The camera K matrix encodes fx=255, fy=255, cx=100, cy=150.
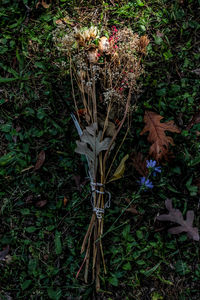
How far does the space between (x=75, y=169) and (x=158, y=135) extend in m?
0.81

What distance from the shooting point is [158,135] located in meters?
2.28

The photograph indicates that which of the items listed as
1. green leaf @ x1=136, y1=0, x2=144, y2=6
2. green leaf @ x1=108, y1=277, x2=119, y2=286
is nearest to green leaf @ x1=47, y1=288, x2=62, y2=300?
green leaf @ x1=108, y1=277, x2=119, y2=286

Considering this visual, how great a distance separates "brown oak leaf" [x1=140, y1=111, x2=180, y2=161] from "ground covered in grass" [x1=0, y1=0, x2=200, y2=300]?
83 millimetres

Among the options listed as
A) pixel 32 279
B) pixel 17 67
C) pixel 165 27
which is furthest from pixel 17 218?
pixel 165 27

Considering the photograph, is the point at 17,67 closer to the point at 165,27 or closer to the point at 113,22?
the point at 113,22

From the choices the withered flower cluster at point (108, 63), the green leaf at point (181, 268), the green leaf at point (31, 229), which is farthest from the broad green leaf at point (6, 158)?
the green leaf at point (181, 268)

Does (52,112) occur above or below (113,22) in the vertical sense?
below

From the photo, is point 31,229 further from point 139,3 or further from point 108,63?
point 139,3

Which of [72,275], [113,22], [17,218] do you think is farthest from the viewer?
[113,22]

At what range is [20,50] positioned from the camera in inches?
99.8

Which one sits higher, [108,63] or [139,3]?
[139,3]

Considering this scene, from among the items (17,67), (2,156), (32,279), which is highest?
(17,67)

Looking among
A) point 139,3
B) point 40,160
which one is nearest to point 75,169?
point 40,160

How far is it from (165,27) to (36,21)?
128cm
